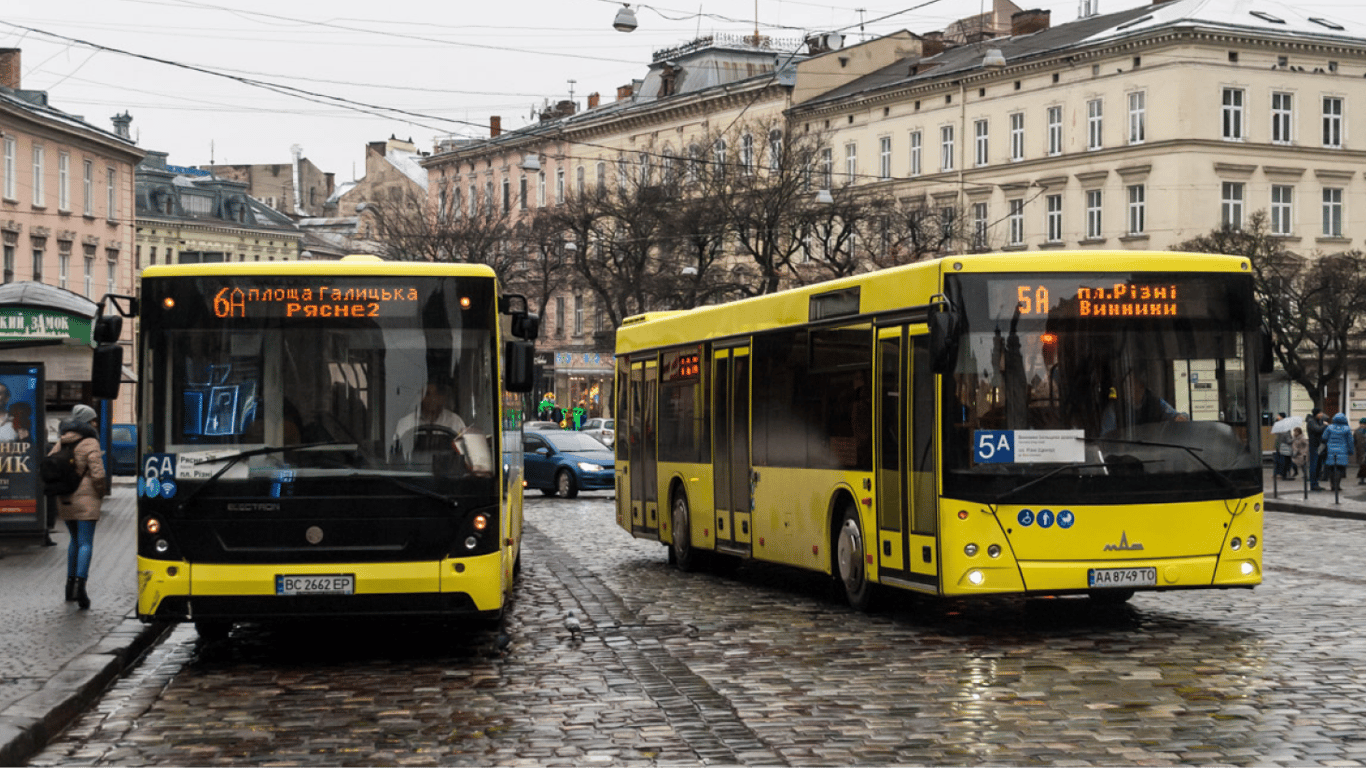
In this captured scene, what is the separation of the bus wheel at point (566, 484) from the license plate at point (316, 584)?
26.7 m

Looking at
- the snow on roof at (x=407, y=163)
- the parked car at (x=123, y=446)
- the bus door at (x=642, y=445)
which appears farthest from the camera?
the snow on roof at (x=407, y=163)

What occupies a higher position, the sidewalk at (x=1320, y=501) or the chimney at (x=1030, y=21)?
the chimney at (x=1030, y=21)

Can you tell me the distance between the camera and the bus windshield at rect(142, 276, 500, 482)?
1190cm

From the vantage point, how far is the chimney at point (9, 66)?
7094 centimetres

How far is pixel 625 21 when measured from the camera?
33.8m

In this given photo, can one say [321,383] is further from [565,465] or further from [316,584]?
[565,465]

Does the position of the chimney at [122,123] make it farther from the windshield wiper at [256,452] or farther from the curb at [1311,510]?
the windshield wiper at [256,452]

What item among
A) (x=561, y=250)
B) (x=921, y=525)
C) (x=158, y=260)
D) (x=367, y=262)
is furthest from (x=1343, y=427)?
(x=158, y=260)

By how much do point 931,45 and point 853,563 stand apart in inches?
2604

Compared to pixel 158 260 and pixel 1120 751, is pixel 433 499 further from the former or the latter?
pixel 158 260

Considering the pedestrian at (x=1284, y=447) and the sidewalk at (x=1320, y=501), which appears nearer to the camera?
the sidewalk at (x=1320, y=501)

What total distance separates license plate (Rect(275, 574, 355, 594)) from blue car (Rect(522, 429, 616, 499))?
86.4 ft

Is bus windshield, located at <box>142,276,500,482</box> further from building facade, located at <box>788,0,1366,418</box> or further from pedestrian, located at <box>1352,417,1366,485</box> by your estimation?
building facade, located at <box>788,0,1366,418</box>

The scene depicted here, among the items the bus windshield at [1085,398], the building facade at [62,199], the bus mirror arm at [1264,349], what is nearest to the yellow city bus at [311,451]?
the bus windshield at [1085,398]
